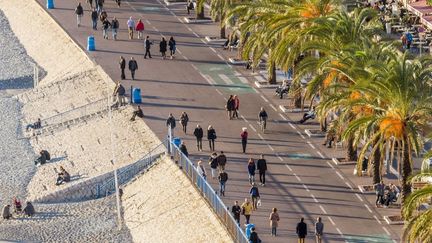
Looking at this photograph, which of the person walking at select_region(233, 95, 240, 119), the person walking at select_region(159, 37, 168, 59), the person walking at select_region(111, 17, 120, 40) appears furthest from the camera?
the person walking at select_region(111, 17, 120, 40)

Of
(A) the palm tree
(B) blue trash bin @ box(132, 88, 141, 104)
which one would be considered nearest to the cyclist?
(B) blue trash bin @ box(132, 88, 141, 104)

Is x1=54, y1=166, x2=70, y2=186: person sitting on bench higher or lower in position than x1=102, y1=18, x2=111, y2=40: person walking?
lower

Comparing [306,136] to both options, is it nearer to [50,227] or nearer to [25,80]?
[50,227]

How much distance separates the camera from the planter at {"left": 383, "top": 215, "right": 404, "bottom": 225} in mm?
64425

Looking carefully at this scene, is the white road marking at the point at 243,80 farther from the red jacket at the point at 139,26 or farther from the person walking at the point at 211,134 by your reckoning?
the person walking at the point at 211,134

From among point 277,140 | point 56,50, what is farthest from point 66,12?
point 277,140

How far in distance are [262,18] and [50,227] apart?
55.4 feet

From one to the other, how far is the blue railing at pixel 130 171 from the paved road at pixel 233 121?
4.90 ft

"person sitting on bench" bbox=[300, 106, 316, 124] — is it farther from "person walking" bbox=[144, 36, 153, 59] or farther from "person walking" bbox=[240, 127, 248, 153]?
"person walking" bbox=[144, 36, 153, 59]

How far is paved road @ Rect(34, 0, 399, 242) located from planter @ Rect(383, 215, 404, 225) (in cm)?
58

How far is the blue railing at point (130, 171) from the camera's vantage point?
76.1 meters

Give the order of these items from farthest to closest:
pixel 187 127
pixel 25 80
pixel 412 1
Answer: pixel 25 80 → pixel 412 1 → pixel 187 127

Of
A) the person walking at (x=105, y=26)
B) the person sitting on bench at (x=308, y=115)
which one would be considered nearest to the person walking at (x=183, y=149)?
the person sitting on bench at (x=308, y=115)

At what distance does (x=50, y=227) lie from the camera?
239ft
